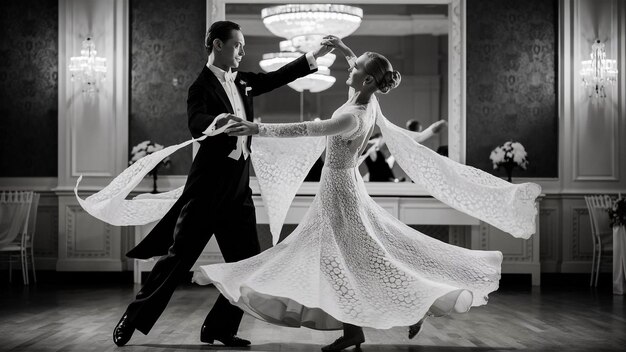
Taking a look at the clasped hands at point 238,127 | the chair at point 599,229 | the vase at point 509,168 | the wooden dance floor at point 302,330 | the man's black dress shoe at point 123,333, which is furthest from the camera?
the vase at point 509,168

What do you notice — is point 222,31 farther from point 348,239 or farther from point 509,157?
point 509,157

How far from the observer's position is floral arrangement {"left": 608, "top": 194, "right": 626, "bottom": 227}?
7066mm

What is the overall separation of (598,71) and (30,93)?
5.72 metres

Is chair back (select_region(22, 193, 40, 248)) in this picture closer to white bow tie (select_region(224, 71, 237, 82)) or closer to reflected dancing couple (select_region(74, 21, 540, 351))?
reflected dancing couple (select_region(74, 21, 540, 351))

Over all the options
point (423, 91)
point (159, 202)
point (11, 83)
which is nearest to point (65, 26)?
point (11, 83)

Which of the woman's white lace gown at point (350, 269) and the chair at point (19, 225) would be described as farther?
the chair at point (19, 225)

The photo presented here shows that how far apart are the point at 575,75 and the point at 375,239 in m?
5.01

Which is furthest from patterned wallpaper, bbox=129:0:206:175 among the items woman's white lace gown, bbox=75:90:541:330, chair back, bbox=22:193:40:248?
woman's white lace gown, bbox=75:90:541:330

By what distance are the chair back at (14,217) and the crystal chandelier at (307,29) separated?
2.62m

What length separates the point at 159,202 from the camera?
4.41 metres

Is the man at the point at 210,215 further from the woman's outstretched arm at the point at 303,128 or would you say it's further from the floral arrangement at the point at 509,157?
the floral arrangement at the point at 509,157

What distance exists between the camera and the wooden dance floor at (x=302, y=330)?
421cm

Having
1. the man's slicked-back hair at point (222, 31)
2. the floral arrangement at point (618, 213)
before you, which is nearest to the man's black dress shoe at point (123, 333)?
the man's slicked-back hair at point (222, 31)

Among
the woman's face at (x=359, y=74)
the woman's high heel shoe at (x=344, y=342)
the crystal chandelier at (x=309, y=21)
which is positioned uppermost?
the crystal chandelier at (x=309, y=21)
